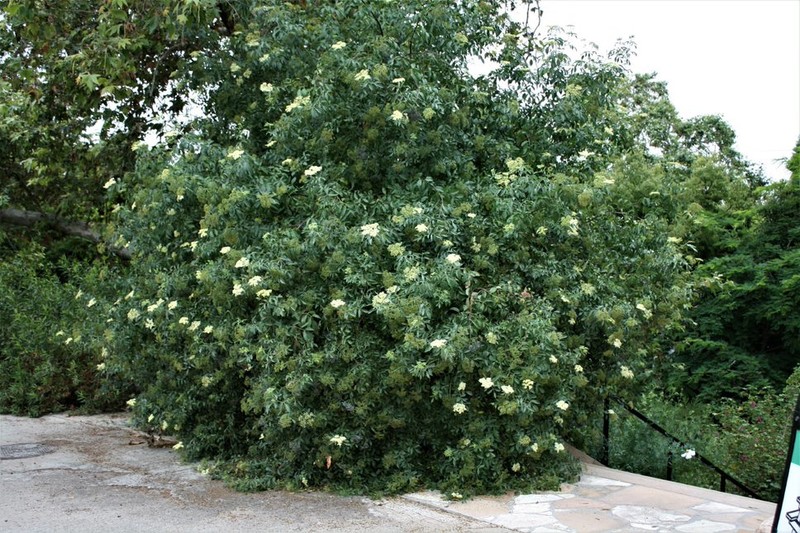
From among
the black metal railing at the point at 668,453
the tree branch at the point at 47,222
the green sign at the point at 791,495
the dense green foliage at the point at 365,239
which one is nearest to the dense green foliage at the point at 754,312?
the dense green foliage at the point at 365,239

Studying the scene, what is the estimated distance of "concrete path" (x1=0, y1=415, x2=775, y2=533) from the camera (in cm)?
560

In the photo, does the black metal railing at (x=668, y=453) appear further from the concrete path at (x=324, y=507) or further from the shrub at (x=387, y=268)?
the concrete path at (x=324, y=507)

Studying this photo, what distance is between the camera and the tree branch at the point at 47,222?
36.7 feet

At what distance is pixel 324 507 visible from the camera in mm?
6078

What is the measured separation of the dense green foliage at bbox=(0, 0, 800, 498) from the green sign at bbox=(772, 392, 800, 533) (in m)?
2.12

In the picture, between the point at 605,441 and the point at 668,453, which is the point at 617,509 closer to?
the point at 605,441

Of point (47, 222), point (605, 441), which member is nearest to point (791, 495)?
point (605, 441)

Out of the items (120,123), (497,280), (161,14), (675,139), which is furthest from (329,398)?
(675,139)

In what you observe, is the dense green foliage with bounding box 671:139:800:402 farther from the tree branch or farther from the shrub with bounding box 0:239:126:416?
the tree branch

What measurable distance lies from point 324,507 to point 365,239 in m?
1.98

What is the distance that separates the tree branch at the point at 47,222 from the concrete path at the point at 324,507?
4.56 meters

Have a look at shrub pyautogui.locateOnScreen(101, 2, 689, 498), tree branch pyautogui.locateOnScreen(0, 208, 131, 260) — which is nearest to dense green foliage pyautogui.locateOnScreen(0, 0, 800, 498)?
shrub pyautogui.locateOnScreen(101, 2, 689, 498)

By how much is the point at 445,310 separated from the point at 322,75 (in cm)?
235

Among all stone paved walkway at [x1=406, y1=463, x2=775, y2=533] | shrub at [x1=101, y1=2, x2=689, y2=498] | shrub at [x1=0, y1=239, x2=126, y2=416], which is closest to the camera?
stone paved walkway at [x1=406, y1=463, x2=775, y2=533]
